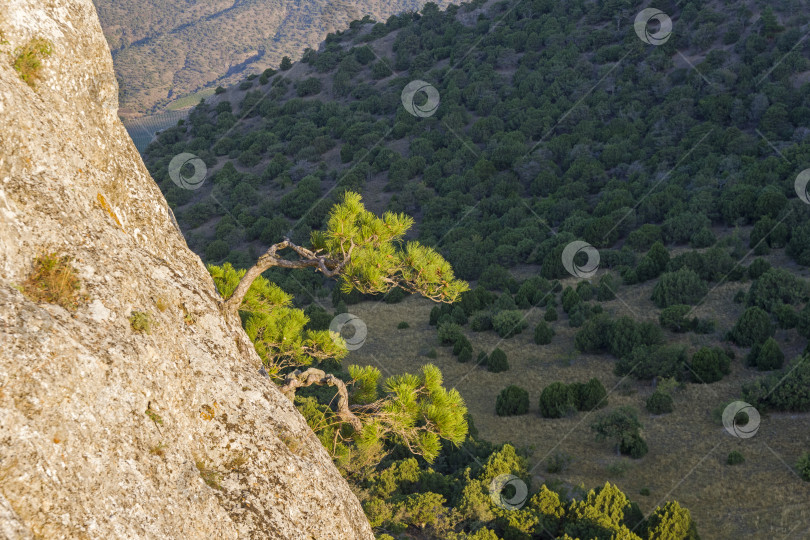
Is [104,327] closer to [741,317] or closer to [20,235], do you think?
[20,235]

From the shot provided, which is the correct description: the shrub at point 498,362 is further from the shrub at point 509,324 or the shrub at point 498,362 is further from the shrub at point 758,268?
the shrub at point 758,268

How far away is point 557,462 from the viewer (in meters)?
13.1

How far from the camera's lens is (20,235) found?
9.76ft

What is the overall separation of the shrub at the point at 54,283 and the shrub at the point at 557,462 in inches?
464

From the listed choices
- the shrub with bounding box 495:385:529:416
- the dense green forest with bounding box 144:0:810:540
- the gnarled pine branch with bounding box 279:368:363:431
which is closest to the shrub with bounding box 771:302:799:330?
the dense green forest with bounding box 144:0:810:540

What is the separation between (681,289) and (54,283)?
19540 millimetres

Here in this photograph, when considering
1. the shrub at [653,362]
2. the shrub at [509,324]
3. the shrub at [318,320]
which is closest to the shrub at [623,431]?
the shrub at [653,362]

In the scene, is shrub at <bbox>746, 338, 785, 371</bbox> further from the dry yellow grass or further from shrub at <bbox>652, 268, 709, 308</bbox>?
shrub at <bbox>652, 268, 709, 308</bbox>

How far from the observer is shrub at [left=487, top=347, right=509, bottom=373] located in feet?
61.2

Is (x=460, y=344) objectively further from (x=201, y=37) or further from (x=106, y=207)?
(x=201, y=37)

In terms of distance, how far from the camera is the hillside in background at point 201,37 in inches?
4793

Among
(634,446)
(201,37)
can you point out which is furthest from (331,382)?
(201,37)

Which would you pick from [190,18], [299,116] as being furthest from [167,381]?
[190,18]

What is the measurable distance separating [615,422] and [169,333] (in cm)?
1252
